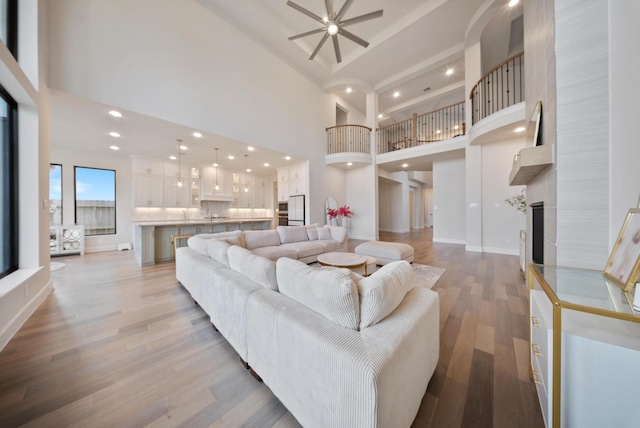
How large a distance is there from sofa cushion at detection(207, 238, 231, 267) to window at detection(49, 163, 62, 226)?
20.5ft

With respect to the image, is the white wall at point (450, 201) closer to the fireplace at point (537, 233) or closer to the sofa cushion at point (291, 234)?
the fireplace at point (537, 233)

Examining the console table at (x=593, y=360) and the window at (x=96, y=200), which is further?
the window at (x=96, y=200)

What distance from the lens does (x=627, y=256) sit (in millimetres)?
1008

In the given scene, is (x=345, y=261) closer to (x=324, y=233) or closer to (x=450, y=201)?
(x=324, y=233)

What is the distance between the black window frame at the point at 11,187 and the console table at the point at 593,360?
4632 millimetres

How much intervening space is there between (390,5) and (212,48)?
4.08 metres

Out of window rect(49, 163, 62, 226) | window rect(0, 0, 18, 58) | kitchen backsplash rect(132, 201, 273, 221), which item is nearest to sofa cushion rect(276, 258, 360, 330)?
window rect(0, 0, 18, 58)

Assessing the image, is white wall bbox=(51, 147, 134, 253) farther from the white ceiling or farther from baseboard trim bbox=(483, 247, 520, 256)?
baseboard trim bbox=(483, 247, 520, 256)

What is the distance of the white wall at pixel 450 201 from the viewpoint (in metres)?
6.51

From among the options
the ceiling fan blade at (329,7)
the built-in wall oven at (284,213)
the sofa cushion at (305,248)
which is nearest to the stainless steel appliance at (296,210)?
the built-in wall oven at (284,213)

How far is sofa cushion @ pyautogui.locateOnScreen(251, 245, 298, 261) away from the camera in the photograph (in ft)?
11.8

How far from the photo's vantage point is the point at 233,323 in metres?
1.57

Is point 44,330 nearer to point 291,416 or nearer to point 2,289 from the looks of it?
point 2,289

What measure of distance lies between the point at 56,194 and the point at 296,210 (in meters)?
6.26
